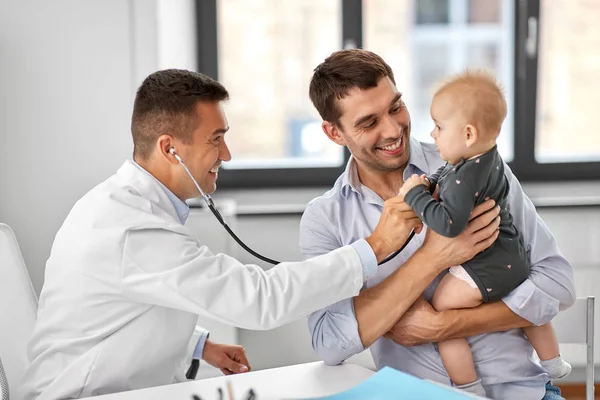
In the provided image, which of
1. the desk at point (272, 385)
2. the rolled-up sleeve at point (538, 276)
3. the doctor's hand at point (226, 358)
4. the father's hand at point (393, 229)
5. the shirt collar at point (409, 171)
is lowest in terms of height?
the doctor's hand at point (226, 358)

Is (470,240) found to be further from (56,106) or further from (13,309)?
(56,106)

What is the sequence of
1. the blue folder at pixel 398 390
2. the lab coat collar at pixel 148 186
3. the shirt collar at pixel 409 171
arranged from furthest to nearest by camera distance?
the shirt collar at pixel 409 171 < the lab coat collar at pixel 148 186 < the blue folder at pixel 398 390

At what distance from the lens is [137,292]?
1401 millimetres

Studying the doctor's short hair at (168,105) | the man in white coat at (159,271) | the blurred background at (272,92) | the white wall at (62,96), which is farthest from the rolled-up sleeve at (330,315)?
the white wall at (62,96)

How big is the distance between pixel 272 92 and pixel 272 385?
216 cm

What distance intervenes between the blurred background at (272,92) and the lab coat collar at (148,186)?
4.38 ft

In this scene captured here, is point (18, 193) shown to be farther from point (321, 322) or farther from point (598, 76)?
point (598, 76)

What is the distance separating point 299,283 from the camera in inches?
55.6

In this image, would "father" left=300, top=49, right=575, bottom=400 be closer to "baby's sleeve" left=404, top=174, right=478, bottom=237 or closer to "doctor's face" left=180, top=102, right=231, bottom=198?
"baby's sleeve" left=404, top=174, right=478, bottom=237

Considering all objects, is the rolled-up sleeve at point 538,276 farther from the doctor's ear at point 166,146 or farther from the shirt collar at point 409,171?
the doctor's ear at point 166,146

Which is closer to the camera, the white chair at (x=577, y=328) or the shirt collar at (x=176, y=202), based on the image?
the shirt collar at (x=176, y=202)

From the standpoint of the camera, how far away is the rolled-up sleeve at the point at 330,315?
1.52 metres

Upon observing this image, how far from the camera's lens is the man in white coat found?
1393 mm

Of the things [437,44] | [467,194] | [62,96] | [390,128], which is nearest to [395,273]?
[467,194]
